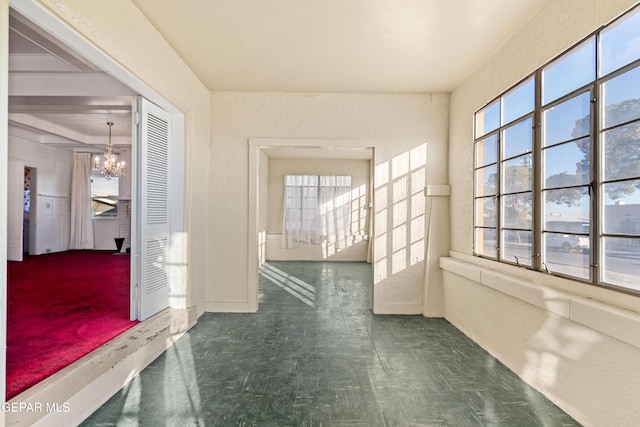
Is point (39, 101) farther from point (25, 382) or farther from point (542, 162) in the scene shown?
point (542, 162)

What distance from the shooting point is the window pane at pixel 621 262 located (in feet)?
6.11

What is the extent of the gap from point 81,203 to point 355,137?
7991 mm

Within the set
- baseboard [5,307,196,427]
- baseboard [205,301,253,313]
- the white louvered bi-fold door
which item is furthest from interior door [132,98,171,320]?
baseboard [205,301,253,313]

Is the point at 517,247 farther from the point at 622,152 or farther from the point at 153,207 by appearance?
the point at 153,207

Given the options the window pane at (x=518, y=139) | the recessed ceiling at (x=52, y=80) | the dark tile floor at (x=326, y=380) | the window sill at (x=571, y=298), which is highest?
the recessed ceiling at (x=52, y=80)

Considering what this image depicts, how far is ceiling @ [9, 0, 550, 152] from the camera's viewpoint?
266cm

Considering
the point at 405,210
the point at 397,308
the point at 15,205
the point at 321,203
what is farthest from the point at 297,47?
the point at 15,205

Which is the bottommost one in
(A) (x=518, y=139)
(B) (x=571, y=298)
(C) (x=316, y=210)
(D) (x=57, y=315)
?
(D) (x=57, y=315)

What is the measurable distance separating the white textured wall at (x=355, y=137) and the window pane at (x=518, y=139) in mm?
1259

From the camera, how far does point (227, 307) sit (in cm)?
438

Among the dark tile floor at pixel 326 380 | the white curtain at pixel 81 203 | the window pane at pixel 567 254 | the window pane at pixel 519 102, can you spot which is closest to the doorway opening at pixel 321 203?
the white curtain at pixel 81 203

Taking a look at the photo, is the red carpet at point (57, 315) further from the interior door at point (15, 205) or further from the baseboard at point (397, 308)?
the baseboard at point (397, 308)

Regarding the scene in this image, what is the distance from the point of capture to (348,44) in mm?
3182

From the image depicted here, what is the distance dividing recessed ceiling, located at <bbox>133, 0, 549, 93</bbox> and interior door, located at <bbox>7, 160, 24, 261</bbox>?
5.54 m
